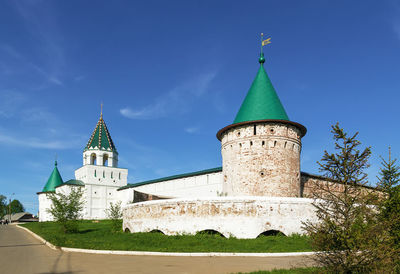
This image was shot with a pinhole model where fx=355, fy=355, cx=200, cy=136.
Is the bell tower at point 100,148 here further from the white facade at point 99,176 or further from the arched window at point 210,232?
the arched window at point 210,232

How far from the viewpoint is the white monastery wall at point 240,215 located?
15.2 m

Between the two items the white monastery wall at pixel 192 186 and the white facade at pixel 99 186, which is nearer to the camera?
the white monastery wall at pixel 192 186

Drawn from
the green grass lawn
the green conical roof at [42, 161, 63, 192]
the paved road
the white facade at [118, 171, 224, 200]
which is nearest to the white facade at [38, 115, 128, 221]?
the green conical roof at [42, 161, 63, 192]

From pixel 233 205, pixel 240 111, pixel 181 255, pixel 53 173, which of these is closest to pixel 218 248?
pixel 181 255

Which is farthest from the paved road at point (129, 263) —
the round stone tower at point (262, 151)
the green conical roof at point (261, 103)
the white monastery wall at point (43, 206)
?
the white monastery wall at point (43, 206)

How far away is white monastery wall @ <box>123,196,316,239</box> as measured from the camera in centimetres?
1518

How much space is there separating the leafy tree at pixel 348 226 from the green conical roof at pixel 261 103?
498 inches

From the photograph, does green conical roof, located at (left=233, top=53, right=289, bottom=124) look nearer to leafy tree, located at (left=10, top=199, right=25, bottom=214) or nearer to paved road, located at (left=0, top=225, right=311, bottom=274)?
paved road, located at (left=0, top=225, right=311, bottom=274)

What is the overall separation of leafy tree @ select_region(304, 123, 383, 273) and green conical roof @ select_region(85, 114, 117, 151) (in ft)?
132

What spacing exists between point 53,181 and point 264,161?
38.1m

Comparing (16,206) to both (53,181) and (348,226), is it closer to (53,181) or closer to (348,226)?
(53,181)

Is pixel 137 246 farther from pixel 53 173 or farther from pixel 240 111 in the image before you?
pixel 53 173

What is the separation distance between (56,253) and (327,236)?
857 centimetres

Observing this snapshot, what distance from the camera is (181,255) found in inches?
427
